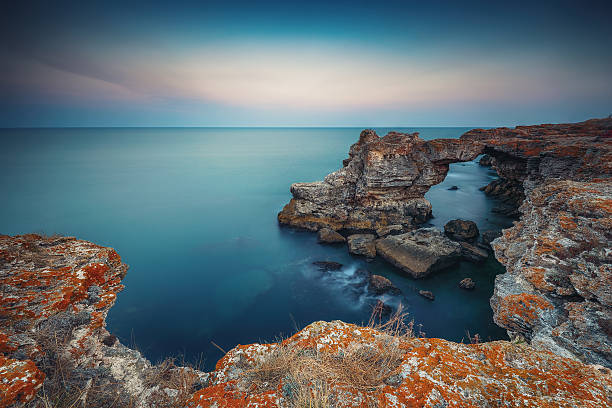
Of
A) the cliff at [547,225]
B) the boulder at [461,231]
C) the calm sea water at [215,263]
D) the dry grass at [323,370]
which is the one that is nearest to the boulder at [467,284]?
the calm sea water at [215,263]

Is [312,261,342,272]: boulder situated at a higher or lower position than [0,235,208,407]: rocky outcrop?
lower

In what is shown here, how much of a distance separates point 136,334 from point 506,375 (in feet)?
51.9

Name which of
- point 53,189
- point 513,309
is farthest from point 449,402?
point 53,189

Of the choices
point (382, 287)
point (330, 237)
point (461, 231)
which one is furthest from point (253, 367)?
point (461, 231)

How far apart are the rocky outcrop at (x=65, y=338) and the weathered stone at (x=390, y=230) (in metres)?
19.0

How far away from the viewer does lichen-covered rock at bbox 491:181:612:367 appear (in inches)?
177

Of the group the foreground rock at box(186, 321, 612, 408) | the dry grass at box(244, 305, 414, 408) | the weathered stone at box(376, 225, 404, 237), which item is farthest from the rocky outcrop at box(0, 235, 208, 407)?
the weathered stone at box(376, 225, 404, 237)

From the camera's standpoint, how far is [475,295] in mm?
14117

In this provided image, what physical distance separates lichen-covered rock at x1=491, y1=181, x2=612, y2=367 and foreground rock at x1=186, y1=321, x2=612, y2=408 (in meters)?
2.99

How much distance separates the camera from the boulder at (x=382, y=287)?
14508mm

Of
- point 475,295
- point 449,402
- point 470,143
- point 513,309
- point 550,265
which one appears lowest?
point 475,295

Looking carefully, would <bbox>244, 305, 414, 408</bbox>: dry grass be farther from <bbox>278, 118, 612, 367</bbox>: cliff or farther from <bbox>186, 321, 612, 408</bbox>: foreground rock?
<bbox>278, 118, 612, 367</bbox>: cliff

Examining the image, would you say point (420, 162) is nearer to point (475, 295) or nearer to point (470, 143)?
point (470, 143)

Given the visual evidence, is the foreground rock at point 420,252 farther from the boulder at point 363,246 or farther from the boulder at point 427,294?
the boulder at point 427,294
